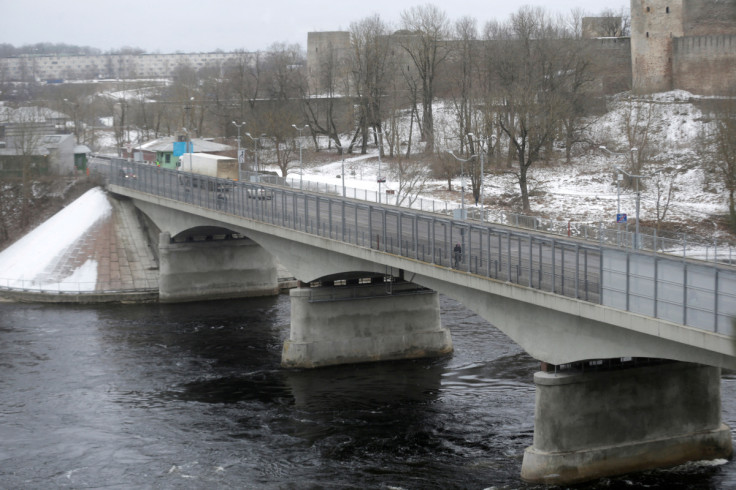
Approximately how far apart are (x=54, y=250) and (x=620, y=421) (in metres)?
50.5

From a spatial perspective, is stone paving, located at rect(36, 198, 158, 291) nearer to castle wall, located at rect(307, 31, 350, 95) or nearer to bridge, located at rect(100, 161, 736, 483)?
bridge, located at rect(100, 161, 736, 483)

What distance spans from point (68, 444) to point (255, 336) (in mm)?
18590

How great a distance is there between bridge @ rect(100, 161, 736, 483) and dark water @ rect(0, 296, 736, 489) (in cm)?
117

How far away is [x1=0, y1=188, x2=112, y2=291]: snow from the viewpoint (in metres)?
67.7

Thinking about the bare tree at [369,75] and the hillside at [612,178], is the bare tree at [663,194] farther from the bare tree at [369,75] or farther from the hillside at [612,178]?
the bare tree at [369,75]

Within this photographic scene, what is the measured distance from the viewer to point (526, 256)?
34406mm

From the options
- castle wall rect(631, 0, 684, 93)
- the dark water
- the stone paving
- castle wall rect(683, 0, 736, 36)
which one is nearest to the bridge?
the dark water

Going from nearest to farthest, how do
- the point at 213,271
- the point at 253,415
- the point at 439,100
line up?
the point at 253,415, the point at 213,271, the point at 439,100

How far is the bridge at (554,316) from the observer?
27.5m

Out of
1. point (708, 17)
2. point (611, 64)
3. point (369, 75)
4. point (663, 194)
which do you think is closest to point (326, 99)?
point (369, 75)

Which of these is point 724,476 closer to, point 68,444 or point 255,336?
point 68,444

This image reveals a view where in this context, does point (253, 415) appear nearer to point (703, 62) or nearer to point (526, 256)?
point (526, 256)

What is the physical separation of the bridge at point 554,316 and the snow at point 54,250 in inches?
853

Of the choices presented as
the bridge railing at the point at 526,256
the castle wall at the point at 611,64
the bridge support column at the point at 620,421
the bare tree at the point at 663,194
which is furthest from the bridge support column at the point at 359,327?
the castle wall at the point at 611,64
